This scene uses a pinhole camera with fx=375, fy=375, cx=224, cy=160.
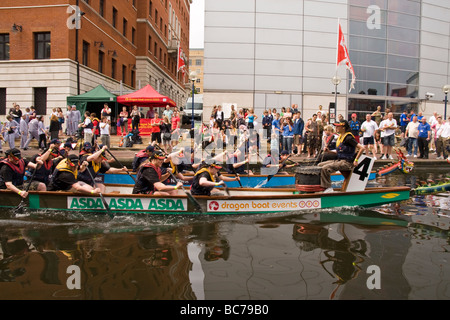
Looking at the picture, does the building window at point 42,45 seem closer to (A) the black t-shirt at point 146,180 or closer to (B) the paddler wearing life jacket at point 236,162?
(B) the paddler wearing life jacket at point 236,162

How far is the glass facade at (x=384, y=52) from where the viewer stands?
27.4m

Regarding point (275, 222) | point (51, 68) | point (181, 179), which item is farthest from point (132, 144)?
point (275, 222)

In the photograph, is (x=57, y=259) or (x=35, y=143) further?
(x=35, y=143)

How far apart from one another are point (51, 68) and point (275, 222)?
70.4 feet

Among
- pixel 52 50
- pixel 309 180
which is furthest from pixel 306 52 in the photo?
pixel 309 180

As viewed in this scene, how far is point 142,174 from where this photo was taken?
8711 millimetres

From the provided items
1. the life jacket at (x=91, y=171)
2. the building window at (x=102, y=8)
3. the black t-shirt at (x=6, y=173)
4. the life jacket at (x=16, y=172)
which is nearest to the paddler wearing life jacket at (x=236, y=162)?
the life jacket at (x=91, y=171)

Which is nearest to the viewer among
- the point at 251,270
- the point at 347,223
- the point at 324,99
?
the point at 251,270

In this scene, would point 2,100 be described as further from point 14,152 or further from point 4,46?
point 14,152

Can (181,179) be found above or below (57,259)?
above

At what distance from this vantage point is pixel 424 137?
57.9 ft

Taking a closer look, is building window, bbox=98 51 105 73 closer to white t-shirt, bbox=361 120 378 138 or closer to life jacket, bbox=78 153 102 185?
white t-shirt, bbox=361 120 378 138
